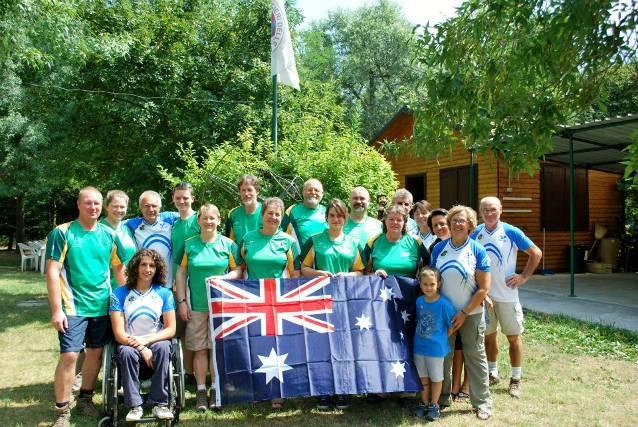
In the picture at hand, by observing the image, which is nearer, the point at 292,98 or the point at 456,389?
the point at 456,389

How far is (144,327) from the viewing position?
4.09 meters

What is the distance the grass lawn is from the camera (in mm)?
4223

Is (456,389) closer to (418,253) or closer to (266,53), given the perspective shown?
(418,253)

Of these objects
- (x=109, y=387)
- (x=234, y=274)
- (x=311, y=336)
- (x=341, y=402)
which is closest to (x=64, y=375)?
(x=109, y=387)

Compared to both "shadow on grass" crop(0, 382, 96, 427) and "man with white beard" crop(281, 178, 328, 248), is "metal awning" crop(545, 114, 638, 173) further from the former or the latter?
"shadow on grass" crop(0, 382, 96, 427)

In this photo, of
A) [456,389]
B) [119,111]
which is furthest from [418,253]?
[119,111]

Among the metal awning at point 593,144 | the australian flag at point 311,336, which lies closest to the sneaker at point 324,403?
the australian flag at point 311,336

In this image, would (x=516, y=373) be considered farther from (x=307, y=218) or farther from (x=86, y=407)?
(x=86, y=407)

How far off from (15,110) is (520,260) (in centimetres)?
1717

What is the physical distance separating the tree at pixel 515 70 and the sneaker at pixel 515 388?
8.41 ft

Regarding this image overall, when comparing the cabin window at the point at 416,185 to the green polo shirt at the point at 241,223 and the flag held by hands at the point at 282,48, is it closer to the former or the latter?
the flag held by hands at the point at 282,48

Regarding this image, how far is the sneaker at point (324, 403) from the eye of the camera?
14.4ft

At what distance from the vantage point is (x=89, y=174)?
680 inches

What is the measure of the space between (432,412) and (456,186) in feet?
34.1
